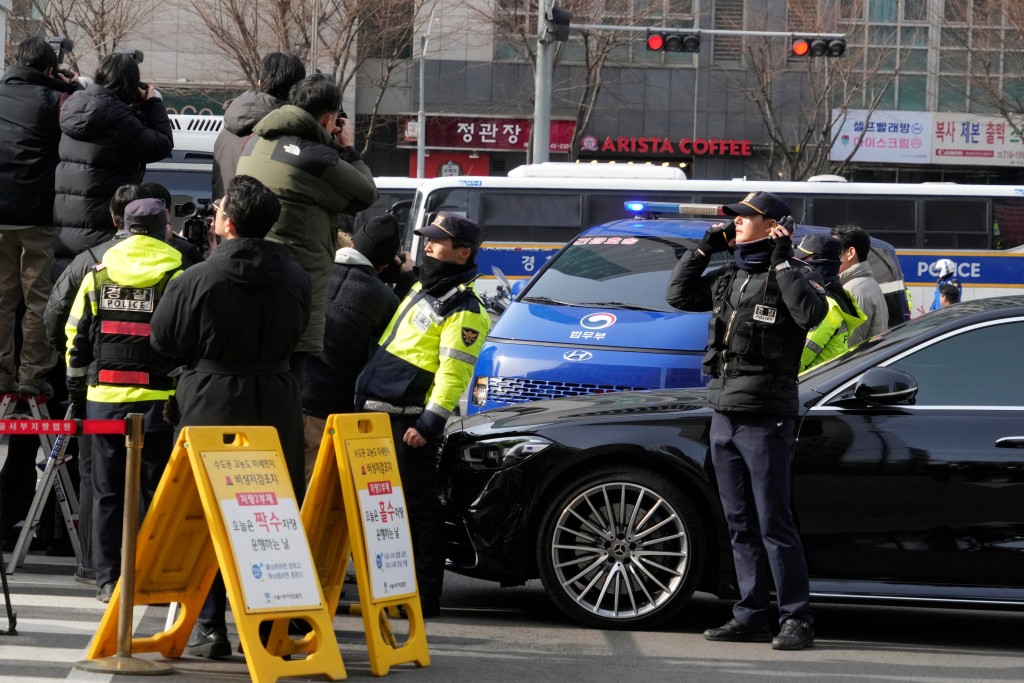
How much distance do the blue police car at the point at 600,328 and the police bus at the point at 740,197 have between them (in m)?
11.2

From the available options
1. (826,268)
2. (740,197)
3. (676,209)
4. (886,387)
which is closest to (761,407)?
(886,387)

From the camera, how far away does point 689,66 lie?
39.4 m

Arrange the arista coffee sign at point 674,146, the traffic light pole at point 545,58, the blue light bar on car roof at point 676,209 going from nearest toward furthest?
the blue light bar on car roof at point 676,209, the traffic light pole at point 545,58, the arista coffee sign at point 674,146

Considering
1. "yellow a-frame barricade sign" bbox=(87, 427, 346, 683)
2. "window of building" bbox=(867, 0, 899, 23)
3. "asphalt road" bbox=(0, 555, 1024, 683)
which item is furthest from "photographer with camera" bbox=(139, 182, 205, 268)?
"window of building" bbox=(867, 0, 899, 23)

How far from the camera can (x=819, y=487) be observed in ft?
21.5

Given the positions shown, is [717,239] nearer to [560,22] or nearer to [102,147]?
[102,147]

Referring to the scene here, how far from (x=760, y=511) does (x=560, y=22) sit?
62.3 feet

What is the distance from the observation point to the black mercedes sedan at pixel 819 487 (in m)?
6.44

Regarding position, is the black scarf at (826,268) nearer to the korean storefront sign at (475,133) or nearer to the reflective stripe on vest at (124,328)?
the reflective stripe on vest at (124,328)

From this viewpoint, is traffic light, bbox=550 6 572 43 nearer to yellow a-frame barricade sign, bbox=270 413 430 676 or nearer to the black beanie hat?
the black beanie hat

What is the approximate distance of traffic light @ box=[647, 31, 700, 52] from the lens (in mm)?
24844

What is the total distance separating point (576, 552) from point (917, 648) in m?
1.63

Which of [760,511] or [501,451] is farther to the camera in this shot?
[501,451]

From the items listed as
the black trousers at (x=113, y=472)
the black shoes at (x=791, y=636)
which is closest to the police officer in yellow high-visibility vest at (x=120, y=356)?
the black trousers at (x=113, y=472)
